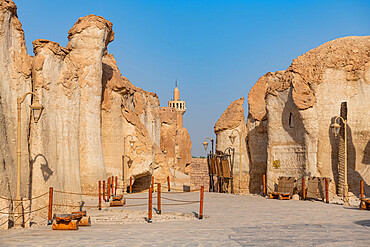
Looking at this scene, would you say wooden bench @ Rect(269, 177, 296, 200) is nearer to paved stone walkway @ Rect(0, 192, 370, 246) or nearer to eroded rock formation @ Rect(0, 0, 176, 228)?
paved stone walkway @ Rect(0, 192, 370, 246)

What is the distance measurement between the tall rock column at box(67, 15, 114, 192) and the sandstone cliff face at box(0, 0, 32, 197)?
24.7 feet

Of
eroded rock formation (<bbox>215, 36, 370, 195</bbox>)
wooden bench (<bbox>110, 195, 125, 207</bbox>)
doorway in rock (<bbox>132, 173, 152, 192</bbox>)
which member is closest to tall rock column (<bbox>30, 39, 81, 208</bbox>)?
wooden bench (<bbox>110, 195, 125, 207</bbox>)

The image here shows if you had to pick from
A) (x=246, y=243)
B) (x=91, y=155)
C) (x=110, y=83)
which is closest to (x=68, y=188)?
(x=91, y=155)

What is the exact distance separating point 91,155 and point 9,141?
31.5 ft

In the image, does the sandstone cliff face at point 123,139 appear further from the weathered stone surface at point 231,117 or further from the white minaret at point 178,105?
the white minaret at point 178,105

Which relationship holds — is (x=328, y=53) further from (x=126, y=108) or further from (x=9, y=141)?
(x=9, y=141)

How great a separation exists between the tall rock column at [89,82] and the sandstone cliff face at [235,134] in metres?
13.0

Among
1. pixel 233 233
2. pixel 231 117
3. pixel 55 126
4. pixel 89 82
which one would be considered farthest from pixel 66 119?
pixel 231 117

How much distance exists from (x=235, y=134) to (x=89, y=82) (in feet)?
48.2

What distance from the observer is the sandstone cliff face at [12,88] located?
14828 mm

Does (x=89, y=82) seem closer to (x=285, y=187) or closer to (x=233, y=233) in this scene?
(x=285, y=187)

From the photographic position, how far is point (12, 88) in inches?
648

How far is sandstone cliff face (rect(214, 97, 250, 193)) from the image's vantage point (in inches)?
1352

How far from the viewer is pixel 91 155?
2489 cm
